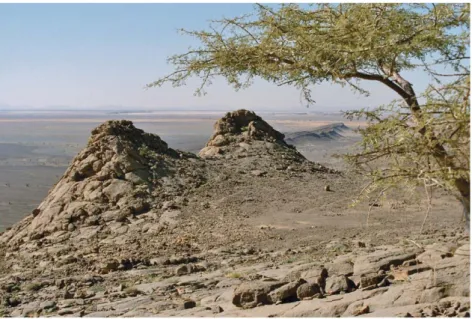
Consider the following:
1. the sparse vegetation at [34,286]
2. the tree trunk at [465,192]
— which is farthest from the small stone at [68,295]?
the tree trunk at [465,192]

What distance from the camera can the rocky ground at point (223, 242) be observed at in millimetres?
7020

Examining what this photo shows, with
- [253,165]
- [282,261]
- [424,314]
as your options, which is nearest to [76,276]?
[282,261]

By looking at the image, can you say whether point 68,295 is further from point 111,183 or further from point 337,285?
point 111,183

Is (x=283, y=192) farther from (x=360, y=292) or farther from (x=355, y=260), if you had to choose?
(x=360, y=292)

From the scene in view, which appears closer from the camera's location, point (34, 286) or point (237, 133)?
point (34, 286)

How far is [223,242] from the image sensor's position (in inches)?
471

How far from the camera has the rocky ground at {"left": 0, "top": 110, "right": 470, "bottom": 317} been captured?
23.0 ft

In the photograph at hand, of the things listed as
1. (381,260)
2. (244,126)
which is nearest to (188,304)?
(381,260)

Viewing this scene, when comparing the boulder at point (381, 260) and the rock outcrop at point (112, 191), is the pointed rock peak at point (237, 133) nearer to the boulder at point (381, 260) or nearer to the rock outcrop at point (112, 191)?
the rock outcrop at point (112, 191)

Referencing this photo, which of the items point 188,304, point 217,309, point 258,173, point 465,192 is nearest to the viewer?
point 465,192

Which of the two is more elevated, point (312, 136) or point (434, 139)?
point (434, 139)

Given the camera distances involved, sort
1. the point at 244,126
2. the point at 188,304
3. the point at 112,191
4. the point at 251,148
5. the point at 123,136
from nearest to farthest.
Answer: the point at 188,304 → the point at 112,191 → the point at 123,136 → the point at 251,148 → the point at 244,126

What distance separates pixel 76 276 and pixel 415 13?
6.88m

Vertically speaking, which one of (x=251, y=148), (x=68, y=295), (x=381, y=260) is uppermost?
(x=251, y=148)
